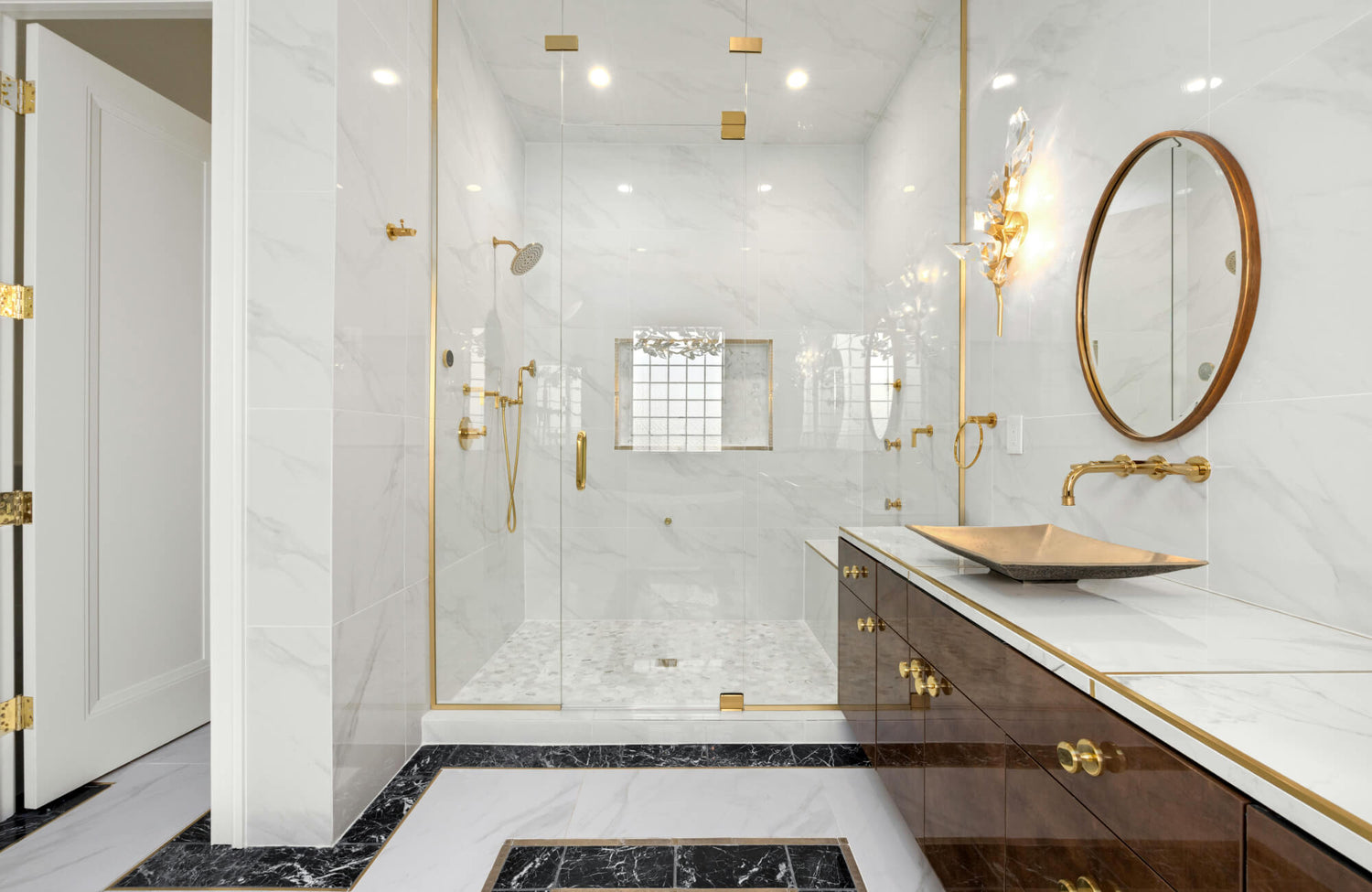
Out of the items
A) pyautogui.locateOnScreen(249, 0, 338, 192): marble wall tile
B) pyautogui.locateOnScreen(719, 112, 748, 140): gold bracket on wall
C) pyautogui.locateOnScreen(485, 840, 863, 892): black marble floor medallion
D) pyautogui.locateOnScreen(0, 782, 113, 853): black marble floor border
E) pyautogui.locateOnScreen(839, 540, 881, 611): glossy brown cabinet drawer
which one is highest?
pyautogui.locateOnScreen(719, 112, 748, 140): gold bracket on wall

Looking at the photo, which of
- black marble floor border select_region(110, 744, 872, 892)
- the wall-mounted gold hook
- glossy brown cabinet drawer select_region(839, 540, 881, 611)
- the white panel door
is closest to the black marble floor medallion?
black marble floor border select_region(110, 744, 872, 892)

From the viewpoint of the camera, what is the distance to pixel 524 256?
2.56 m

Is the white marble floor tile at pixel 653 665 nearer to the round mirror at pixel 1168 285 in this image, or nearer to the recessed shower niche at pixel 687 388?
the recessed shower niche at pixel 687 388

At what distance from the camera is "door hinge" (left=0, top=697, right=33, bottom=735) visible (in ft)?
6.07

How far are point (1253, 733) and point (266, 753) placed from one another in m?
2.09

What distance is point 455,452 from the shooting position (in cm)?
256

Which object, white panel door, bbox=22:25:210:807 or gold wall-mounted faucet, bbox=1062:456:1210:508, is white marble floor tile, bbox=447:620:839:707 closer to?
white panel door, bbox=22:25:210:807

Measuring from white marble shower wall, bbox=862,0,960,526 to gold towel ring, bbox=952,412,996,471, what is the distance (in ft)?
0.16

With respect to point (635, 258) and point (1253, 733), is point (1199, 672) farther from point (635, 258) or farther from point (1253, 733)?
point (635, 258)

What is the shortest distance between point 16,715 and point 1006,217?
11.0ft

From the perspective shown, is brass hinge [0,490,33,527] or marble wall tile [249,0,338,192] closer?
marble wall tile [249,0,338,192]

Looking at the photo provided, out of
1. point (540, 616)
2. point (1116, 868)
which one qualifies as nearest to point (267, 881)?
point (540, 616)

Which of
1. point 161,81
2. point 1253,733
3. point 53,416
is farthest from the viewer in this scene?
point 161,81

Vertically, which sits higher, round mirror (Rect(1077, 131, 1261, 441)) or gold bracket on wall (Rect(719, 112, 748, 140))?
gold bracket on wall (Rect(719, 112, 748, 140))
